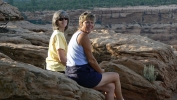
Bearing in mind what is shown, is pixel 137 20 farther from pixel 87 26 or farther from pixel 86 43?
pixel 86 43

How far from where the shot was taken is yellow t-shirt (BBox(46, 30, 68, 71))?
19.9 feet

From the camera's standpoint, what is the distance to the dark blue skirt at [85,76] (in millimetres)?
5504

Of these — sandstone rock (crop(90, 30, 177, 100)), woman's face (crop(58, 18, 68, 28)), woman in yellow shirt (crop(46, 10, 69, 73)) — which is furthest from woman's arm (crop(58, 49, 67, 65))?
sandstone rock (crop(90, 30, 177, 100))

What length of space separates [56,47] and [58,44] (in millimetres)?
74

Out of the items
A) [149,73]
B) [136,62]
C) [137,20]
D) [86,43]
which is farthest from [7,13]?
[137,20]

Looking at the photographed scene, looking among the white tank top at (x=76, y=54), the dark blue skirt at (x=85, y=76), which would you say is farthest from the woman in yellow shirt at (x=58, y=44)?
the dark blue skirt at (x=85, y=76)

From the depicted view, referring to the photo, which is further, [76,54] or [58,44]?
[58,44]

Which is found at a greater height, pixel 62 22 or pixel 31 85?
pixel 62 22

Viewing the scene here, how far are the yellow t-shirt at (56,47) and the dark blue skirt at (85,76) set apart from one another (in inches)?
24.7

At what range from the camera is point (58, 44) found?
6.02 m

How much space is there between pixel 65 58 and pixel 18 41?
3.59 meters

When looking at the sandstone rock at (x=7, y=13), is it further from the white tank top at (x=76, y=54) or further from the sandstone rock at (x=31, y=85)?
the sandstone rock at (x=31, y=85)

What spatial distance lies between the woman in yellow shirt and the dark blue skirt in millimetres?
553

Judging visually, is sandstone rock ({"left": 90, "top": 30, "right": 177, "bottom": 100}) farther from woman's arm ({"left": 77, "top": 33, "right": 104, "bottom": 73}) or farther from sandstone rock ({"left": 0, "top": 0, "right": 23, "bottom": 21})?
sandstone rock ({"left": 0, "top": 0, "right": 23, "bottom": 21})
